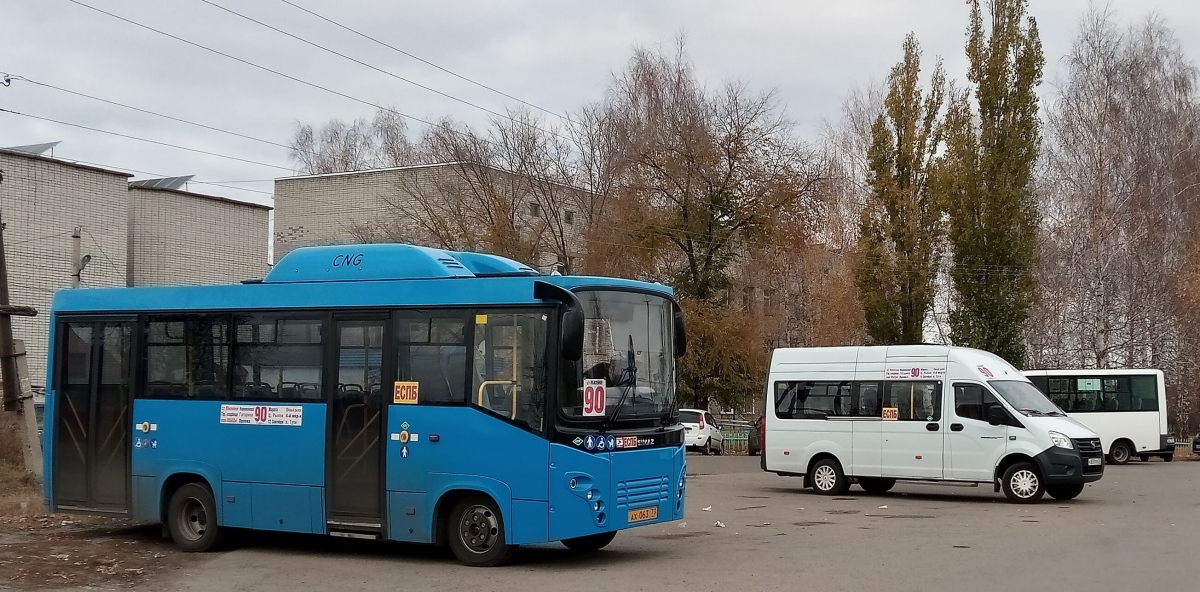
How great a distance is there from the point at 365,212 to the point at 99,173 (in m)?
14.4

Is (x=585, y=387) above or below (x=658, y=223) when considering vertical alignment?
below

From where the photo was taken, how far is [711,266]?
41.3 metres

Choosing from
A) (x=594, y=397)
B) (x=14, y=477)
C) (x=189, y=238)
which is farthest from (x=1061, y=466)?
(x=189, y=238)

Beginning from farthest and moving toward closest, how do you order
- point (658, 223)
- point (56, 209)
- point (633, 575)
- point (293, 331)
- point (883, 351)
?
1. point (658, 223)
2. point (56, 209)
3. point (883, 351)
4. point (293, 331)
5. point (633, 575)

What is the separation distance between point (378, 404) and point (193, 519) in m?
3.08

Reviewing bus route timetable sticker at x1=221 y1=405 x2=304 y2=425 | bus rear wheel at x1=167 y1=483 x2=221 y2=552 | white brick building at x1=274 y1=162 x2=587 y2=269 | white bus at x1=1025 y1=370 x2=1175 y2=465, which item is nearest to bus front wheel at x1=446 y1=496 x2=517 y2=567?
bus route timetable sticker at x1=221 y1=405 x2=304 y2=425

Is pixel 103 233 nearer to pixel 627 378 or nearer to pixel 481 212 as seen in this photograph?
pixel 481 212

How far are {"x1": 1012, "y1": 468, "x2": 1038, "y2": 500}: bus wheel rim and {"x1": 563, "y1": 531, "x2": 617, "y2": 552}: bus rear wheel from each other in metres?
9.55

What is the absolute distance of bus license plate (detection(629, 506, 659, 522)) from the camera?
486 inches

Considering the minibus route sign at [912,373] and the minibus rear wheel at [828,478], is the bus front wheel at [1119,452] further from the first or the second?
the minibus route sign at [912,373]

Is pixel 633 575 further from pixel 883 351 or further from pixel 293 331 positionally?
pixel 883 351

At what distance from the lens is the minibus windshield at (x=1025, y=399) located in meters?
20.3

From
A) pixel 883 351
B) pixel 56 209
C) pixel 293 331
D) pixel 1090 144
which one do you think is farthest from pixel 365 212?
pixel 293 331

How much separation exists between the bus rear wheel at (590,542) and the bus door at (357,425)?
2336 millimetres
